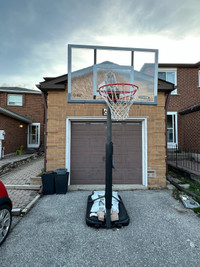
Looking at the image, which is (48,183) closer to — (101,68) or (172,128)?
(101,68)

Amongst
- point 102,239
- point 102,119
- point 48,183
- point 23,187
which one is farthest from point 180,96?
point 23,187

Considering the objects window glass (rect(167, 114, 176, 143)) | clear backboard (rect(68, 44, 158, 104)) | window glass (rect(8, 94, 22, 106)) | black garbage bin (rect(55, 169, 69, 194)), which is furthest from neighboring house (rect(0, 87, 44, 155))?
window glass (rect(167, 114, 176, 143))

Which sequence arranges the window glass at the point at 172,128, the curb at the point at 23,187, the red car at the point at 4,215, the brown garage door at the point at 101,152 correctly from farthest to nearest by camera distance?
the window glass at the point at 172,128 < the brown garage door at the point at 101,152 < the curb at the point at 23,187 < the red car at the point at 4,215

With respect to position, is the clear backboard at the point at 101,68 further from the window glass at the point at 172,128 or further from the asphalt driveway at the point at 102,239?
the window glass at the point at 172,128

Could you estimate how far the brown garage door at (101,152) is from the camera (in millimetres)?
5008

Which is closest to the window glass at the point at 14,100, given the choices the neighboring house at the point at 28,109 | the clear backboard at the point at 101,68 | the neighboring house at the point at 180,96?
the neighboring house at the point at 28,109

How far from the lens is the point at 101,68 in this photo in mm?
4012

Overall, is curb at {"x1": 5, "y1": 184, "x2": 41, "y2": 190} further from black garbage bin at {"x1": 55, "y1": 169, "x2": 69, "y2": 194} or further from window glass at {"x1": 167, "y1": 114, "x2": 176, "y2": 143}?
window glass at {"x1": 167, "y1": 114, "x2": 176, "y2": 143}

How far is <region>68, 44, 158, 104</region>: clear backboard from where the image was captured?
396 centimetres

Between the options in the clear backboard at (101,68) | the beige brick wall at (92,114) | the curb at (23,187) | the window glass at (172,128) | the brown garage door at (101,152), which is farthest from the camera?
the window glass at (172,128)

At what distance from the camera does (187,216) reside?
10.6 feet

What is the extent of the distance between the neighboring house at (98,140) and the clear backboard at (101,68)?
800 mm

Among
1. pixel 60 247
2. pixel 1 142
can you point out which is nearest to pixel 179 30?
pixel 60 247

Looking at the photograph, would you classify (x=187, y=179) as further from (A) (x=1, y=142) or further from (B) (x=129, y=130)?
(A) (x=1, y=142)
